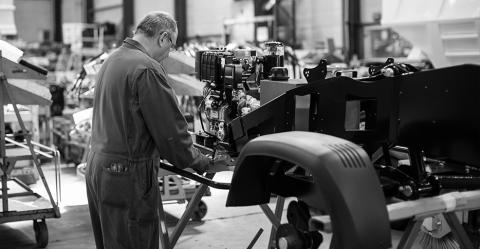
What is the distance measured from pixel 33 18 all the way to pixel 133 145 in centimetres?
2128

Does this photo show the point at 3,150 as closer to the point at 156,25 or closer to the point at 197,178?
the point at 156,25

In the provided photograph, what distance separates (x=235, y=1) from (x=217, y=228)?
29.8 feet

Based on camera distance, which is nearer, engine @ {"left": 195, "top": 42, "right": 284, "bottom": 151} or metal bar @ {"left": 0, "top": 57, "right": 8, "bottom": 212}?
engine @ {"left": 195, "top": 42, "right": 284, "bottom": 151}

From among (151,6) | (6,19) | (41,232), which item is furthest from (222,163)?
(151,6)

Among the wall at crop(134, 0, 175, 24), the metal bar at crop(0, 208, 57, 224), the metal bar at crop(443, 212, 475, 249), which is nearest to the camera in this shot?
the metal bar at crop(443, 212, 475, 249)

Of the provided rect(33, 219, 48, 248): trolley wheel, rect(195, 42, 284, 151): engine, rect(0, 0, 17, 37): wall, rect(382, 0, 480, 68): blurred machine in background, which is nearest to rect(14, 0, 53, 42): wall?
rect(0, 0, 17, 37): wall

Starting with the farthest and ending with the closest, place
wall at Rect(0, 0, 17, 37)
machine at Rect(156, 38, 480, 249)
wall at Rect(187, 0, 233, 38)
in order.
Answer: wall at Rect(187, 0, 233, 38) → wall at Rect(0, 0, 17, 37) → machine at Rect(156, 38, 480, 249)

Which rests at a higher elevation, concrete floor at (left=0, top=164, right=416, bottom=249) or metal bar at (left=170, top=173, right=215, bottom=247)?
metal bar at (left=170, top=173, right=215, bottom=247)

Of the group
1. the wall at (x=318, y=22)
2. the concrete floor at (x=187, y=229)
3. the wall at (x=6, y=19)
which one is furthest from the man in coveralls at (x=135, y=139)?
the wall at (x=318, y=22)

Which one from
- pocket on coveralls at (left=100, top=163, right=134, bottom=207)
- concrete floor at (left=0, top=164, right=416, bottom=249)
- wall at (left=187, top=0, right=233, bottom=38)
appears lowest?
concrete floor at (left=0, top=164, right=416, bottom=249)

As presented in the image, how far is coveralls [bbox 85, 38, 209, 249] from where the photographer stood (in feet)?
10.9

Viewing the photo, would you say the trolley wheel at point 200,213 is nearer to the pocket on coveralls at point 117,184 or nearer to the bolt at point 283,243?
the pocket on coveralls at point 117,184

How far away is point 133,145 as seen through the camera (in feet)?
11.1

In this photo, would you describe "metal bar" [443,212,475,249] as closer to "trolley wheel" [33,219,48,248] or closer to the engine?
the engine
